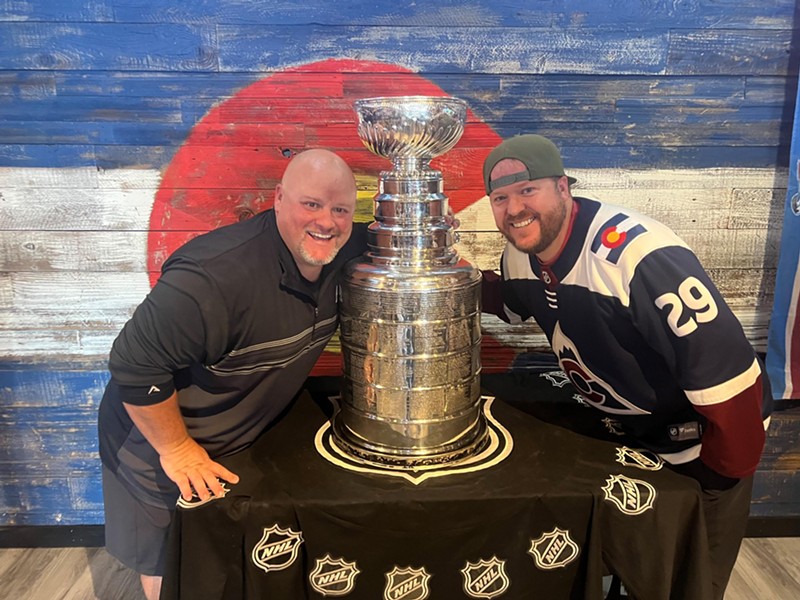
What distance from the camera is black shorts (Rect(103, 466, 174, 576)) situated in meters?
1.50

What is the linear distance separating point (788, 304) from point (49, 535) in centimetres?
264

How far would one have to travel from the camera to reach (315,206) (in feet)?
4.39

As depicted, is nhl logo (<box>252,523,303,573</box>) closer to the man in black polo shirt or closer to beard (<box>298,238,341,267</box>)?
the man in black polo shirt

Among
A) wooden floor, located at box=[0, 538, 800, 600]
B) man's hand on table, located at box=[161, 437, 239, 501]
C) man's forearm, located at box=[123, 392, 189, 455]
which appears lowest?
wooden floor, located at box=[0, 538, 800, 600]

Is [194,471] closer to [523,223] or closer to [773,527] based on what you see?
[523,223]

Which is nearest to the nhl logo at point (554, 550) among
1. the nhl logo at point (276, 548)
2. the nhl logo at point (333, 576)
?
the nhl logo at point (333, 576)

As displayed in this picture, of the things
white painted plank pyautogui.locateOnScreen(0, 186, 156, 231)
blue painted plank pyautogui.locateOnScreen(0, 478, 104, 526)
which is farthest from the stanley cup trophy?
blue painted plank pyautogui.locateOnScreen(0, 478, 104, 526)

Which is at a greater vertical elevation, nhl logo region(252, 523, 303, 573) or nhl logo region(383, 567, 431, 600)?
nhl logo region(252, 523, 303, 573)

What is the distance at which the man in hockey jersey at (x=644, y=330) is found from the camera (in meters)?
1.25

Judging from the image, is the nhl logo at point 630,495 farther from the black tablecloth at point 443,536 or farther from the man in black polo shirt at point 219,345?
the man in black polo shirt at point 219,345

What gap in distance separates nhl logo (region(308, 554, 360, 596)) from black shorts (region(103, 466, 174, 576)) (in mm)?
496

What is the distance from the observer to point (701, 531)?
1.22 meters

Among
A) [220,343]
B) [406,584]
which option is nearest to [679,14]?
[220,343]

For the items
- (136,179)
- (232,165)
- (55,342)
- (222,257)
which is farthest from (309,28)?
(55,342)
